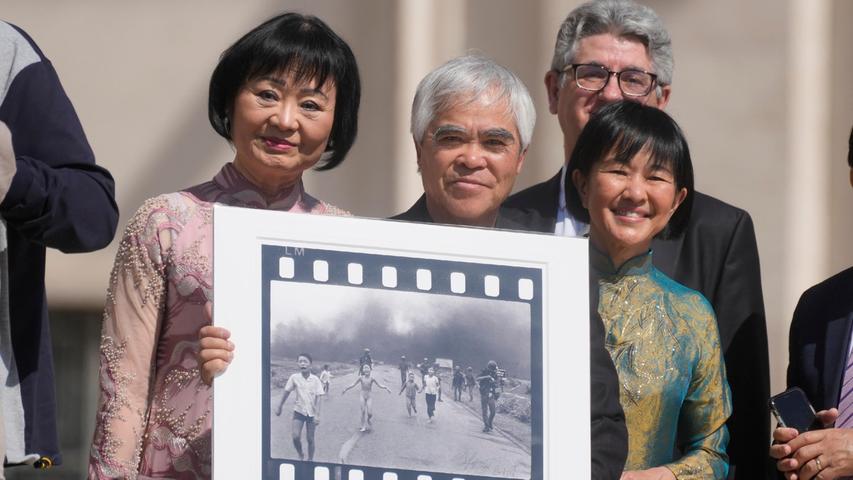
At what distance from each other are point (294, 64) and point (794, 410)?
138 centimetres

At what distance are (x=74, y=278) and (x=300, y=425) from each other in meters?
4.06

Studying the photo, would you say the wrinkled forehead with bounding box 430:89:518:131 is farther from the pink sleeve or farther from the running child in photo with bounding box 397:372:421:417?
the running child in photo with bounding box 397:372:421:417

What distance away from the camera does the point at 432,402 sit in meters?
3.73

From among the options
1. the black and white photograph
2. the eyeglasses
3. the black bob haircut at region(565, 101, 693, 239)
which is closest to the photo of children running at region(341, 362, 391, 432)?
the black and white photograph

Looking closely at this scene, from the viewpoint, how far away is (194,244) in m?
4.08

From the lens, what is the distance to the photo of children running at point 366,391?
3.69 m

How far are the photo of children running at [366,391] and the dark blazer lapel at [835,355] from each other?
4.34 feet

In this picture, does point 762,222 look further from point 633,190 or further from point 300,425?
point 300,425

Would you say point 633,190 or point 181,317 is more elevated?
point 633,190

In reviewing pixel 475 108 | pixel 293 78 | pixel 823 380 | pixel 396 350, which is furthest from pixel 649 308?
pixel 293 78

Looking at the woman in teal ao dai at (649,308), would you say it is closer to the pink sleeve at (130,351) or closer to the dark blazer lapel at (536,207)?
the dark blazer lapel at (536,207)

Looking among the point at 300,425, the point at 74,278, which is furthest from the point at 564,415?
the point at 74,278

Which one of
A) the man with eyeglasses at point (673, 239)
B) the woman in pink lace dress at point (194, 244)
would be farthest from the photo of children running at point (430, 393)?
the man with eyeglasses at point (673, 239)

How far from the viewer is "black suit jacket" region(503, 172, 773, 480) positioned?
15.3 feet
